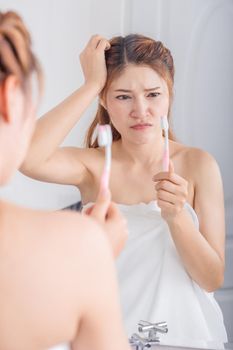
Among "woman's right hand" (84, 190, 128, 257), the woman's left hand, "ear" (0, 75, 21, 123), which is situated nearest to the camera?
"ear" (0, 75, 21, 123)

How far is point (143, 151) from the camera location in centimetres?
88

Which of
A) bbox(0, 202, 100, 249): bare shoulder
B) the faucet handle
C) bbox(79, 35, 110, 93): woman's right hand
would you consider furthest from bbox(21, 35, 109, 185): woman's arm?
bbox(0, 202, 100, 249): bare shoulder

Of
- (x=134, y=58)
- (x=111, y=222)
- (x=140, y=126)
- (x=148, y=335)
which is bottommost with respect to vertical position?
(x=148, y=335)

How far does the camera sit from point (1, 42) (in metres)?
0.38

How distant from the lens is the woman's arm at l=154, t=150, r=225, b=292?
2.67 ft

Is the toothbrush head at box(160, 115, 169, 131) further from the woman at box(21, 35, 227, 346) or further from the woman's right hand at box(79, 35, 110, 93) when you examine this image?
the woman's right hand at box(79, 35, 110, 93)

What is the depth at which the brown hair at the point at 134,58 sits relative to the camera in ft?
2.77

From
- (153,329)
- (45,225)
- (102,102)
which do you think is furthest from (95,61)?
(45,225)

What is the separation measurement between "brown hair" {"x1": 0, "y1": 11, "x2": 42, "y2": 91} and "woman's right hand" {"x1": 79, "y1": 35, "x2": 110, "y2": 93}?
1.50 ft

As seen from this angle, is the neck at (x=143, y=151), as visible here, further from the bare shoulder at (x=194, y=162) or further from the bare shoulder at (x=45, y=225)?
the bare shoulder at (x=45, y=225)

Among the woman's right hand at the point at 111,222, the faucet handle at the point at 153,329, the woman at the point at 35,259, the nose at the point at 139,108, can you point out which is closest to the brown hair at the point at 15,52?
the woman at the point at 35,259

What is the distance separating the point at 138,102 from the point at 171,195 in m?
0.15

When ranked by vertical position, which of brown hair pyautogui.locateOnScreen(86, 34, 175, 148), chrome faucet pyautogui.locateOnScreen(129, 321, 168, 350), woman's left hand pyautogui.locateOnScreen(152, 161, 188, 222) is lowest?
chrome faucet pyautogui.locateOnScreen(129, 321, 168, 350)

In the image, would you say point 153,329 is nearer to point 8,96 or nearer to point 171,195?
point 171,195
